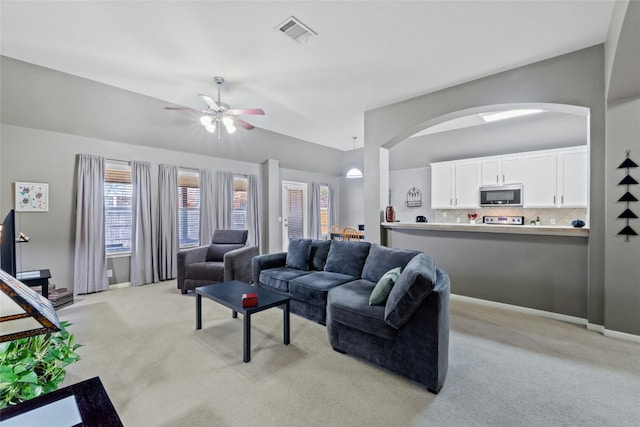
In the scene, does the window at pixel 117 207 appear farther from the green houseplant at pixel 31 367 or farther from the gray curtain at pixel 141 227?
the green houseplant at pixel 31 367

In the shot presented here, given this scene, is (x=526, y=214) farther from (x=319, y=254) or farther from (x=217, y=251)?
(x=217, y=251)

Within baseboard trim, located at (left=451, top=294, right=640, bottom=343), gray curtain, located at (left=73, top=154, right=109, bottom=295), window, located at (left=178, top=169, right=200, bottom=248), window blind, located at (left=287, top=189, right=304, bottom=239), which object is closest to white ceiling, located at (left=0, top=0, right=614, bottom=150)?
gray curtain, located at (left=73, top=154, right=109, bottom=295)

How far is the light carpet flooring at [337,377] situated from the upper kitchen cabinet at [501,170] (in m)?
3.11

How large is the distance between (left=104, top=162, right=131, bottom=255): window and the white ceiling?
61.5 inches

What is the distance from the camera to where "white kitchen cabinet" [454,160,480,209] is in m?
5.87

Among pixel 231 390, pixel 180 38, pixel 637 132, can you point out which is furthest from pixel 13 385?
pixel 637 132

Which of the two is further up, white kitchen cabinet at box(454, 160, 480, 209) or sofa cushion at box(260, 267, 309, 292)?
white kitchen cabinet at box(454, 160, 480, 209)

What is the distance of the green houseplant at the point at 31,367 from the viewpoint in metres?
0.94

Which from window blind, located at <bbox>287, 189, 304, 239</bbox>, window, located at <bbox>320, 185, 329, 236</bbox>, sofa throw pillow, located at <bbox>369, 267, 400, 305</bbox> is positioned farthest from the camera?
window, located at <bbox>320, 185, 329, 236</bbox>

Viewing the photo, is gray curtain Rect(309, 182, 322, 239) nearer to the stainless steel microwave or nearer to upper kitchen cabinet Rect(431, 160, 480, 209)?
upper kitchen cabinet Rect(431, 160, 480, 209)

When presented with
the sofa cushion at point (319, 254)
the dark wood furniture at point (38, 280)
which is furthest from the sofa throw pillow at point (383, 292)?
the dark wood furniture at point (38, 280)

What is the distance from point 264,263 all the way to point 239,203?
2.83m

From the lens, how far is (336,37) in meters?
2.85

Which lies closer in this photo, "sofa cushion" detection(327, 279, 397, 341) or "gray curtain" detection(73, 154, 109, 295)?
"sofa cushion" detection(327, 279, 397, 341)
